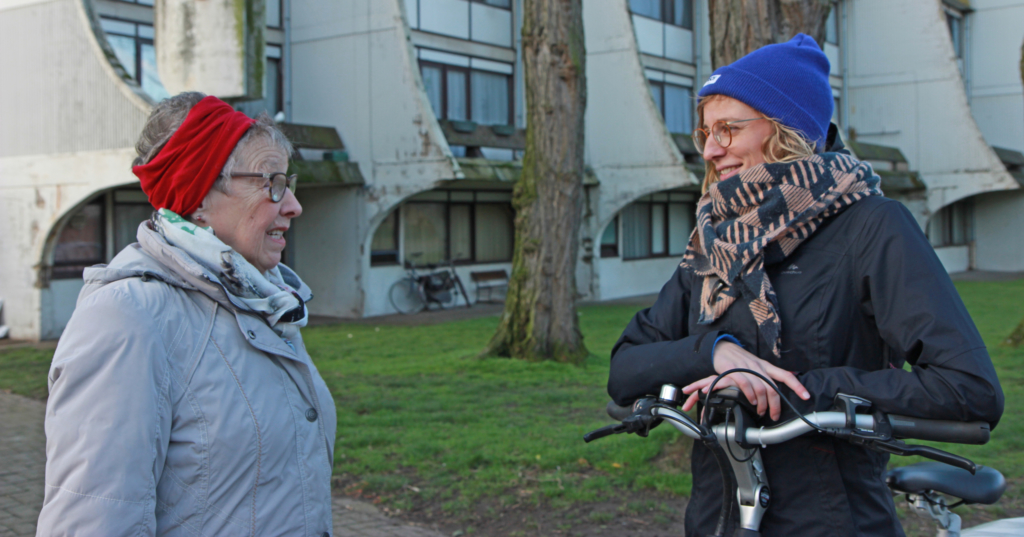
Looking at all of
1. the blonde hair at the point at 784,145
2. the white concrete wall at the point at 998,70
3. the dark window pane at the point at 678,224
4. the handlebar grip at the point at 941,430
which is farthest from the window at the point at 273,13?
the white concrete wall at the point at 998,70

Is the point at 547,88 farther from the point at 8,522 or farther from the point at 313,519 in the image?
the point at 313,519

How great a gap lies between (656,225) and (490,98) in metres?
6.49

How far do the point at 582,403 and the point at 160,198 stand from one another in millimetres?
6474

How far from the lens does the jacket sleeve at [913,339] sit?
1.92 meters

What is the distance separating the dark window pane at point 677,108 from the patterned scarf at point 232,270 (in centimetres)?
2279

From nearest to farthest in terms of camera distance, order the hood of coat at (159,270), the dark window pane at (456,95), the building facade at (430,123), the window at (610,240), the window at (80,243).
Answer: the hood of coat at (159,270)
the building facade at (430,123)
the window at (80,243)
the dark window pane at (456,95)
the window at (610,240)

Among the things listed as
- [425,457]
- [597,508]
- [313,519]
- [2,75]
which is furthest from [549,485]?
[2,75]

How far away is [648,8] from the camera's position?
23547mm

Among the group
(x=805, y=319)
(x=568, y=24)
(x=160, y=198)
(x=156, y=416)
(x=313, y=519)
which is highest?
(x=568, y=24)

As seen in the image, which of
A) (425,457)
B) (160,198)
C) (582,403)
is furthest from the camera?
(582,403)

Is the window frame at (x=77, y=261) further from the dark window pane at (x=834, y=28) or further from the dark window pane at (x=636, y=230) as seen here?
the dark window pane at (x=834, y=28)

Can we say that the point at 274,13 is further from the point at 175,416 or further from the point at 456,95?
the point at 175,416

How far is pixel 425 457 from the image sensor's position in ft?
21.1

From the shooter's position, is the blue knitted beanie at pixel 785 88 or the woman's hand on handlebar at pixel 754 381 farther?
the blue knitted beanie at pixel 785 88
